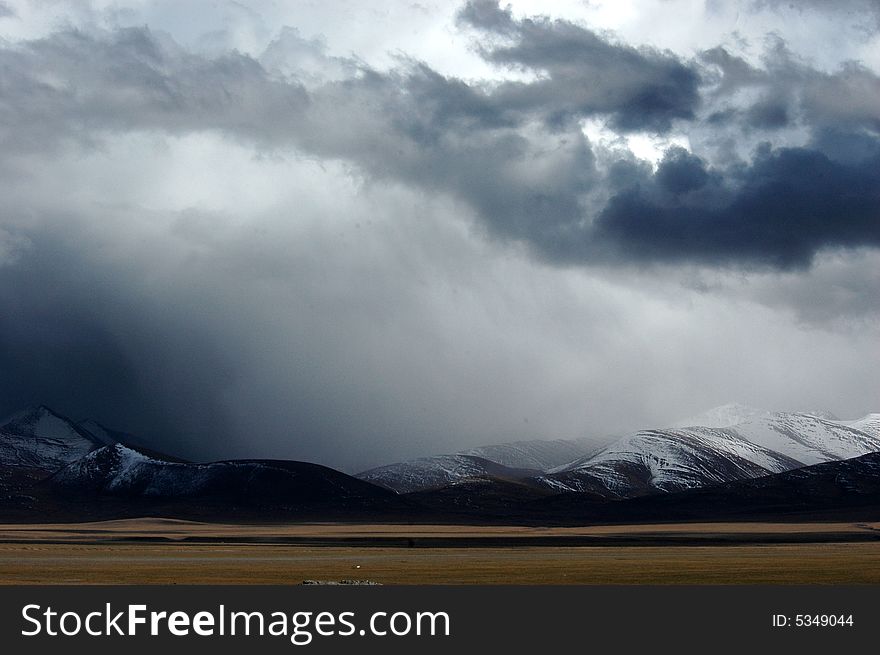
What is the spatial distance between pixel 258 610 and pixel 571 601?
59.9ft

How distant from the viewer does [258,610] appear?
5262 centimetres

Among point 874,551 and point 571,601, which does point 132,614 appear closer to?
point 571,601

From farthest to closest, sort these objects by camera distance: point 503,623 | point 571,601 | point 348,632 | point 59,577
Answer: point 59,577
point 571,601
point 503,623
point 348,632

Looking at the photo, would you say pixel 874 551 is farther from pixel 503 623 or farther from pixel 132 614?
pixel 132 614

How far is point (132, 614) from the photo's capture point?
2042 inches

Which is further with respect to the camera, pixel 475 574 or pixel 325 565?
pixel 325 565

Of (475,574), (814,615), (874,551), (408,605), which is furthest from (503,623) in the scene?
(874,551)

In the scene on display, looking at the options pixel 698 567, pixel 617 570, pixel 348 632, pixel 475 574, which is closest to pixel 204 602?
pixel 348 632

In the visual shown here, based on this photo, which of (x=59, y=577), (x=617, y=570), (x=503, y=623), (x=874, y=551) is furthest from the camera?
(x=874, y=551)

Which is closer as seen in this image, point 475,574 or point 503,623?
point 503,623

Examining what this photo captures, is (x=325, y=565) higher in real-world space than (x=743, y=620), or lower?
higher

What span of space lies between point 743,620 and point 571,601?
10.2 meters

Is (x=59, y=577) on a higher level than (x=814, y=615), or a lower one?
higher

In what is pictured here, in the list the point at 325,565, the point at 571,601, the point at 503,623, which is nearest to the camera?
the point at 503,623
